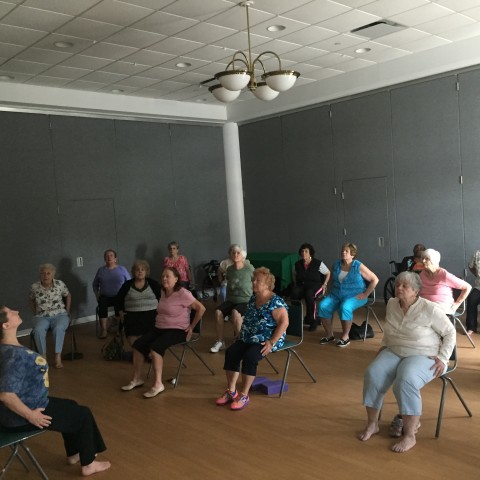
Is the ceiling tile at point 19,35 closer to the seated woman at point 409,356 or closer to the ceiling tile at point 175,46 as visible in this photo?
the ceiling tile at point 175,46

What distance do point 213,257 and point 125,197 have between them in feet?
7.21

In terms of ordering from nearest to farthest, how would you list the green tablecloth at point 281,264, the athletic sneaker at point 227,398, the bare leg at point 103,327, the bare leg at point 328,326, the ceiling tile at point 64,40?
the athletic sneaker at point 227,398
the ceiling tile at point 64,40
the bare leg at point 328,326
the bare leg at point 103,327
the green tablecloth at point 281,264

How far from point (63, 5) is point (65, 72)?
2531mm

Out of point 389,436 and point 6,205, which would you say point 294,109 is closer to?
point 6,205

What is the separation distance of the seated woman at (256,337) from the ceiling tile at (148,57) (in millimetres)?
3571

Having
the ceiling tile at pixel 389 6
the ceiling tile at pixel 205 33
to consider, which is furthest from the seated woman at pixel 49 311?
the ceiling tile at pixel 389 6

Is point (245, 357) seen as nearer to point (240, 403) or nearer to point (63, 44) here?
point (240, 403)

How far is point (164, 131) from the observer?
998 cm

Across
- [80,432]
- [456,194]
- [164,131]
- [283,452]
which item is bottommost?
[283,452]

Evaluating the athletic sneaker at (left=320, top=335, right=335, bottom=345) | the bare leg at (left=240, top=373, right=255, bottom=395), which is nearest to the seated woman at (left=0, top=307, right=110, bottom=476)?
the bare leg at (left=240, top=373, right=255, bottom=395)

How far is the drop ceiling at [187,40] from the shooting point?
544cm

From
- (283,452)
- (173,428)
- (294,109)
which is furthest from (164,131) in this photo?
(283,452)

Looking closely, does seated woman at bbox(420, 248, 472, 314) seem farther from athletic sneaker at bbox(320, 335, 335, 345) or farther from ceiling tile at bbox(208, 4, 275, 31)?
ceiling tile at bbox(208, 4, 275, 31)

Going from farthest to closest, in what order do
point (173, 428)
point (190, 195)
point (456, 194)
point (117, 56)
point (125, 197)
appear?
point (190, 195), point (125, 197), point (456, 194), point (117, 56), point (173, 428)
